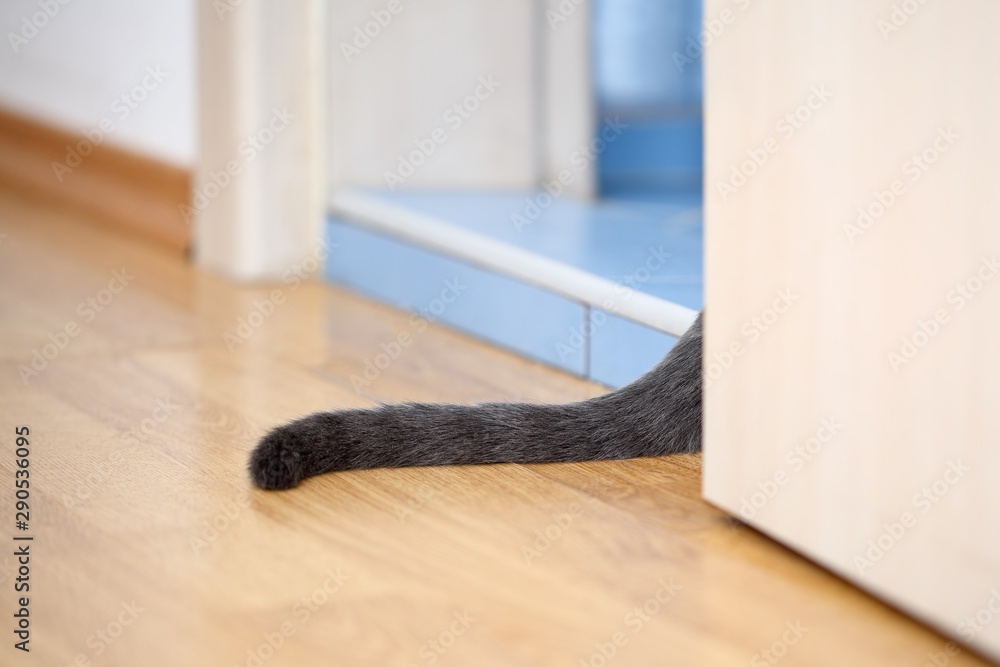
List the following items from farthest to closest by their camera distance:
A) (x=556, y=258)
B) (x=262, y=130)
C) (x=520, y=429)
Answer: (x=262, y=130) < (x=556, y=258) < (x=520, y=429)

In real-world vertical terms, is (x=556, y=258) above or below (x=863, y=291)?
below

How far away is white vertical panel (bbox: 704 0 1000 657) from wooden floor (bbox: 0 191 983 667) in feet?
0.17

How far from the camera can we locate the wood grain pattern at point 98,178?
189 centimetres

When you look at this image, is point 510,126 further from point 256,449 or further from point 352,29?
point 256,449

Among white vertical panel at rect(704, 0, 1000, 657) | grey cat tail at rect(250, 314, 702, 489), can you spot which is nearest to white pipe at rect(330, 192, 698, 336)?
grey cat tail at rect(250, 314, 702, 489)

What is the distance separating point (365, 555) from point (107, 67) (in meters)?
1.62

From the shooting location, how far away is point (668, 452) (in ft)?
3.27

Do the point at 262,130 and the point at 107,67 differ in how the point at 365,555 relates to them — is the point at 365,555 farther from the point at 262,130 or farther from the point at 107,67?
the point at 107,67

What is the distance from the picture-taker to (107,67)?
2.18 metres

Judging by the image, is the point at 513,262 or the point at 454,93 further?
the point at 454,93

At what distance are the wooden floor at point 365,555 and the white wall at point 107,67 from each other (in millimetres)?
814

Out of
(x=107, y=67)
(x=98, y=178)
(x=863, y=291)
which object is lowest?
(x=98, y=178)

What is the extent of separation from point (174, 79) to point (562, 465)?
1256mm

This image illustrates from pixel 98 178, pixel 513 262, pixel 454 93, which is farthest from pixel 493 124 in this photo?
pixel 98 178
